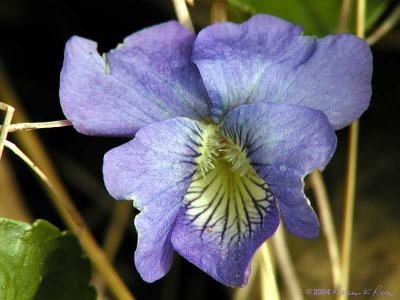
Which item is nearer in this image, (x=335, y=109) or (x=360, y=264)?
(x=335, y=109)

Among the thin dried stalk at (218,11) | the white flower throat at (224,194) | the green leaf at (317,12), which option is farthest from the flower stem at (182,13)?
the green leaf at (317,12)

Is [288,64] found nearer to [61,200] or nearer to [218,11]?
[218,11]

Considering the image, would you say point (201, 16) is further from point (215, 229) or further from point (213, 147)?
point (215, 229)

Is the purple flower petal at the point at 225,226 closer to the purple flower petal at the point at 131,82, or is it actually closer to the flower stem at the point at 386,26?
the purple flower petal at the point at 131,82

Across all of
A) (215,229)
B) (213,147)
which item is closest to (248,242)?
(215,229)

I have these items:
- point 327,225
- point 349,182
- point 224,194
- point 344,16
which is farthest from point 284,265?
point 344,16

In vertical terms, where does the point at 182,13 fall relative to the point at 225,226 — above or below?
above

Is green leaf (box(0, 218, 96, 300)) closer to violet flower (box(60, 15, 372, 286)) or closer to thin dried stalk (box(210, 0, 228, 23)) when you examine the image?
violet flower (box(60, 15, 372, 286))
